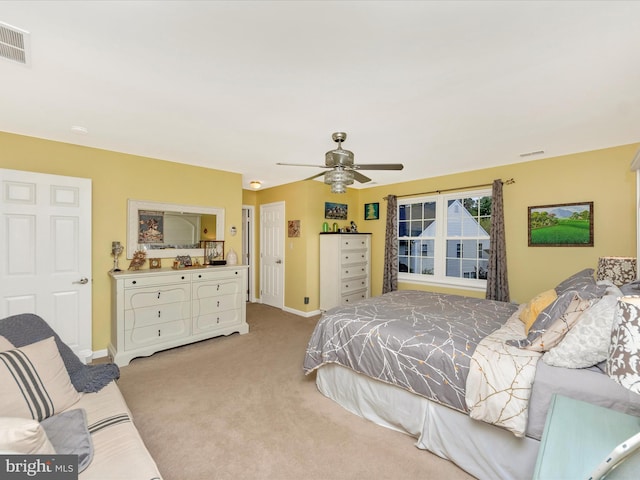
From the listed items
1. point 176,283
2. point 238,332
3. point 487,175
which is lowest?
point 238,332

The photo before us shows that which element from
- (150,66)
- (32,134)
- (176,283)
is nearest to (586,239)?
(150,66)

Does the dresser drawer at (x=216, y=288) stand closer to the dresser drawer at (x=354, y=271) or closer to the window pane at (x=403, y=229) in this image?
the dresser drawer at (x=354, y=271)

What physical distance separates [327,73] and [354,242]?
145 inches

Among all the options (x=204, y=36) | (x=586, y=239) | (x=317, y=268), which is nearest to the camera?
(x=204, y=36)

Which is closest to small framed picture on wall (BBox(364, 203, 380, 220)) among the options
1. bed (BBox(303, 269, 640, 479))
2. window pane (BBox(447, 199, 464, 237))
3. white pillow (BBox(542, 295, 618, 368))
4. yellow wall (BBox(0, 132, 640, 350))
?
yellow wall (BBox(0, 132, 640, 350))

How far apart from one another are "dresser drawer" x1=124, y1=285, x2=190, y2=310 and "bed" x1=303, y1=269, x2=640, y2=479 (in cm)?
195

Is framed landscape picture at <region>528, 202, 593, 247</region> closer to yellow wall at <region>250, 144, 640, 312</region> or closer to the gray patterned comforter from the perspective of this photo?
yellow wall at <region>250, 144, 640, 312</region>

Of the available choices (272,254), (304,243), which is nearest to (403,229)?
(304,243)

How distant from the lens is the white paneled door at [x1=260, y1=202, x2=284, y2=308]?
18.3 ft

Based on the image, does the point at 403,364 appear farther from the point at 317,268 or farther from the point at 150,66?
the point at 317,268

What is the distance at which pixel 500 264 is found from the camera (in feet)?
12.8

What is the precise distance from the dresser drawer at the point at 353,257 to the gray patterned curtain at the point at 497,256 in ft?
7.00

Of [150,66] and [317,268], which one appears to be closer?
[150,66]

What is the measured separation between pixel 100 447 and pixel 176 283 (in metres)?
2.42
